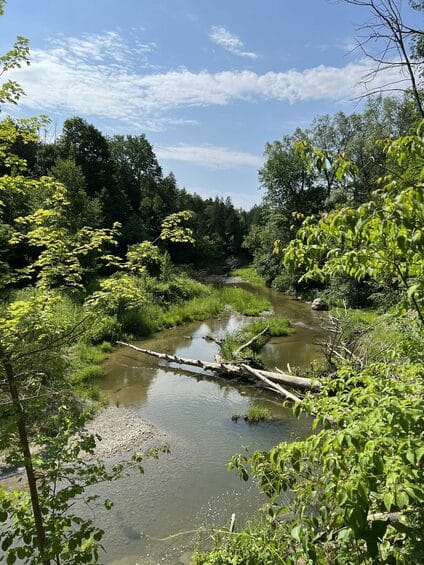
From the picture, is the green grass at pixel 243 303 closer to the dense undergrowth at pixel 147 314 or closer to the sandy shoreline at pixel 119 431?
the dense undergrowth at pixel 147 314

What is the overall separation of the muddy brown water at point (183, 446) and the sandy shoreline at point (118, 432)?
1.15 feet

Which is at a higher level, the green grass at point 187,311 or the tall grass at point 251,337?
the green grass at point 187,311

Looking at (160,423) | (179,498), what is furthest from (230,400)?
(179,498)

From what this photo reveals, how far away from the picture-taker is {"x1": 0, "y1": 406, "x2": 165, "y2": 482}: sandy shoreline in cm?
803

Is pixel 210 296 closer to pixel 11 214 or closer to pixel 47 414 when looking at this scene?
pixel 11 214

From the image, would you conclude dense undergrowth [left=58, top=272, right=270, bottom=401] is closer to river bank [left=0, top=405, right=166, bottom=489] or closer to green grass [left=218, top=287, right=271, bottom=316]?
green grass [left=218, top=287, right=271, bottom=316]

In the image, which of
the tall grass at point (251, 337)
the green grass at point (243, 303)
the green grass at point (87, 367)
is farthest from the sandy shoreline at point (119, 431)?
the green grass at point (243, 303)

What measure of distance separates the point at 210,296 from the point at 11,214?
14067 millimetres

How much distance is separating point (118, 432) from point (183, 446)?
1.64 metres

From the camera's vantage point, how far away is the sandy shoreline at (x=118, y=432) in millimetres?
8031

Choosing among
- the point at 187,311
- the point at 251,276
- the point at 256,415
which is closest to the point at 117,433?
the point at 256,415

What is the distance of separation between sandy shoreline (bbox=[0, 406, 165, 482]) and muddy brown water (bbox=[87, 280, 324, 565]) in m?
0.35

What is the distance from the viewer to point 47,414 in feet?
29.0

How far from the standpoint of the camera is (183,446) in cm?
835
